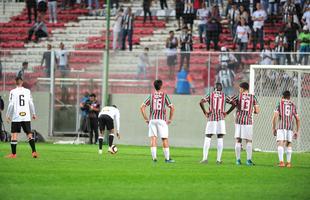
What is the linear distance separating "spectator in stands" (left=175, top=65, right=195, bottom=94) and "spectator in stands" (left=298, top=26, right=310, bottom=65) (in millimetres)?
4594

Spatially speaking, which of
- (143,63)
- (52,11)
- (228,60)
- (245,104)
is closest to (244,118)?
(245,104)

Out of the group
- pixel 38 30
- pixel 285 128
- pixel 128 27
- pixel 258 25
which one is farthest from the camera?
pixel 38 30

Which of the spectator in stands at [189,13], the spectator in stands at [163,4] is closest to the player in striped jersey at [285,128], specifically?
the spectator in stands at [189,13]

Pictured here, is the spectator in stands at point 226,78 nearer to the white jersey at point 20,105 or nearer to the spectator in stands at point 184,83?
the spectator in stands at point 184,83

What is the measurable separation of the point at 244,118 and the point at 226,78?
38.3 feet

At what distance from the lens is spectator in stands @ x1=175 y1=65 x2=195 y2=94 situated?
36875mm

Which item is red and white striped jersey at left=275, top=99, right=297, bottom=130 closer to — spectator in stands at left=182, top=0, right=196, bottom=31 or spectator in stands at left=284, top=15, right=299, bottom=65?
spectator in stands at left=284, top=15, right=299, bottom=65

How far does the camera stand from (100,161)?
24.1 metres

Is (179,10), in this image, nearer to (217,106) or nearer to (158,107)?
(217,106)

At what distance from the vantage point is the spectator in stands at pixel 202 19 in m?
41.2

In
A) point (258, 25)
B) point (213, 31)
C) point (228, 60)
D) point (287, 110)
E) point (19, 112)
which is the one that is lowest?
point (19, 112)

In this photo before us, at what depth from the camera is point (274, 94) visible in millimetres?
33938

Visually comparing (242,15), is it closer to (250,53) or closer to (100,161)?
(250,53)

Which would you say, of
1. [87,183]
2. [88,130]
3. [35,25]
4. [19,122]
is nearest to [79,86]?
[88,130]
